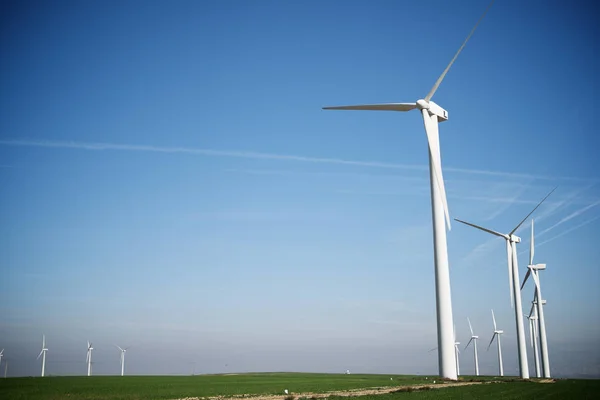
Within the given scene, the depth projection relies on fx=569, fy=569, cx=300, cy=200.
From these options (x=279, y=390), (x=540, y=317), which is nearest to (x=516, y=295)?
(x=540, y=317)

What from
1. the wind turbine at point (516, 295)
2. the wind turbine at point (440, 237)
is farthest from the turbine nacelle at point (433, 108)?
the wind turbine at point (516, 295)

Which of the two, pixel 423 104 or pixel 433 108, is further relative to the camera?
pixel 433 108

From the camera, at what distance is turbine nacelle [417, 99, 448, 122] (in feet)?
224

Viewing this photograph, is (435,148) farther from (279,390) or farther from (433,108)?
(279,390)

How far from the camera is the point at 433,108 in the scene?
6919 cm

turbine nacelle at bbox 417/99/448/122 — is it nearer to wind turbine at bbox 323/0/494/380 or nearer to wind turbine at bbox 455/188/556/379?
wind turbine at bbox 323/0/494/380

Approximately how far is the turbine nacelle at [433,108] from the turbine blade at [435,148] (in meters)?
0.49

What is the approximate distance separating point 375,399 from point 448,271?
23.7 metres

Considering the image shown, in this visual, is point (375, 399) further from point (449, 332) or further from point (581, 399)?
point (449, 332)

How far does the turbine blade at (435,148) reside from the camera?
60112mm

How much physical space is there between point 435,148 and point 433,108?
620 centimetres

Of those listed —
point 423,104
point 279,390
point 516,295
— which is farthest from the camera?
point 516,295

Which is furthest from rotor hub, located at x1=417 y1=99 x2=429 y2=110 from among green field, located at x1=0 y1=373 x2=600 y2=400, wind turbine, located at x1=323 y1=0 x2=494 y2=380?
green field, located at x1=0 y1=373 x2=600 y2=400

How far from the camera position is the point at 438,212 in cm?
6400
